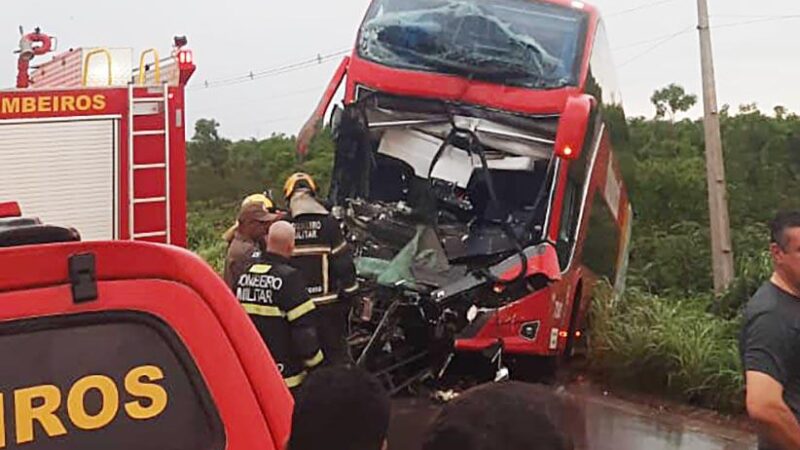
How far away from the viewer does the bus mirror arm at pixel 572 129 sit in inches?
381

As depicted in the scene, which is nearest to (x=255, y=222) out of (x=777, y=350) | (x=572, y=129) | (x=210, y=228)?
(x=572, y=129)

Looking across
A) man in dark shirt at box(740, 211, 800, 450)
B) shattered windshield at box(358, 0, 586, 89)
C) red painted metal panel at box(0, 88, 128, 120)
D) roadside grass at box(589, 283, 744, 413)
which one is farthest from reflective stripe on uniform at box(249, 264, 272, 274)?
roadside grass at box(589, 283, 744, 413)

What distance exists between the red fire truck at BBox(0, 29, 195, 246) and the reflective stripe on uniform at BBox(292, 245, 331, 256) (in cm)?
187

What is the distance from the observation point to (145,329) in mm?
2422

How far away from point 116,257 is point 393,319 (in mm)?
7135

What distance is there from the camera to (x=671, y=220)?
2088cm

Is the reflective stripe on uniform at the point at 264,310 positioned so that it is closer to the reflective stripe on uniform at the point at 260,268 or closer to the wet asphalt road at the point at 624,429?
the reflective stripe on uniform at the point at 260,268

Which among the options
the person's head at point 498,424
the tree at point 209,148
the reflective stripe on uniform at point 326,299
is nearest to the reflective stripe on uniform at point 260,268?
the reflective stripe on uniform at point 326,299

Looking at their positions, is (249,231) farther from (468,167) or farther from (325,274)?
(468,167)

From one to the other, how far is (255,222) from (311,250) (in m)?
0.61

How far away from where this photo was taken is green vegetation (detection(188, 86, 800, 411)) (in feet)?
34.7

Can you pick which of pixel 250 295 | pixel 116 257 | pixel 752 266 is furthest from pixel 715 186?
pixel 116 257

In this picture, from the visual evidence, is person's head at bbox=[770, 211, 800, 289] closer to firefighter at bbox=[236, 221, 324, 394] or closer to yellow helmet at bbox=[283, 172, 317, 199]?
firefighter at bbox=[236, 221, 324, 394]

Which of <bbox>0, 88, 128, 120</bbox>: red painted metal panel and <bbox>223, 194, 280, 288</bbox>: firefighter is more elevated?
<bbox>0, 88, 128, 120</bbox>: red painted metal panel
